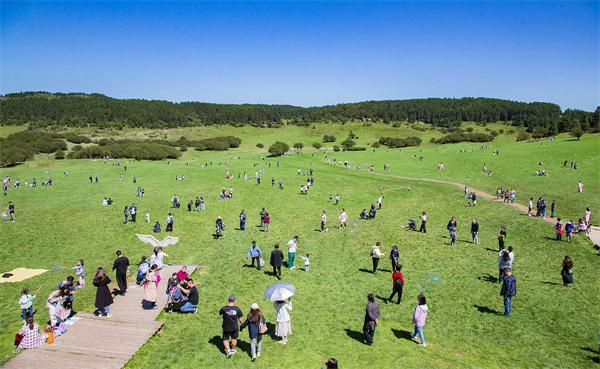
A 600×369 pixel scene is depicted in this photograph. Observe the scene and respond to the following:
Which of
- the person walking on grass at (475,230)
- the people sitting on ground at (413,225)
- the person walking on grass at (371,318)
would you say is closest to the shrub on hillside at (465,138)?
the people sitting on ground at (413,225)

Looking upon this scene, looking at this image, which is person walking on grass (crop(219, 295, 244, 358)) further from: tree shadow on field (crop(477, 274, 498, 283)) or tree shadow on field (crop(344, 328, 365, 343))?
tree shadow on field (crop(477, 274, 498, 283))

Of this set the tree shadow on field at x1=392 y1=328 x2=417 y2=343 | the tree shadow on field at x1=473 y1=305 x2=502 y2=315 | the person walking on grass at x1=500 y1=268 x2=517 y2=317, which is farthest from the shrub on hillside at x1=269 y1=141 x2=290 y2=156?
the tree shadow on field at x1=392 y1=328 x2=417 y2=343

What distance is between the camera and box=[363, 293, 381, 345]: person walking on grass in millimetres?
12853

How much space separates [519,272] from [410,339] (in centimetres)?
1172

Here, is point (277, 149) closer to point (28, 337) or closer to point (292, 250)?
point (292, 250)

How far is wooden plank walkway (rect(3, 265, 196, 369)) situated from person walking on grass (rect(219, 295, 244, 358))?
3148 millimetres

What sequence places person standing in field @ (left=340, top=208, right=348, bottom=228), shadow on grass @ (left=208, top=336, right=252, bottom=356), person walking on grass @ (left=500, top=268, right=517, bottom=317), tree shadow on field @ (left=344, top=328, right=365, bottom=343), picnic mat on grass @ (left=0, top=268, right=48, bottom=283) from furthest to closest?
person standing in field @ (left=340, top=208, right=348, bottom=228)
picnic mat on grass @ (left=0, top=268, right=48, bottom=283)
person walking on grass @ (left=500, top=268, right=517, bottom=317)
tree shadow on field @ (left=344, top=328, right=365, bottom=343)
shadow on grass @ (left=208, top=336, right=252, bottom=356)

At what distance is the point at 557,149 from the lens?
73.4m

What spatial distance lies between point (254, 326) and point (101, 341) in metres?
5.71

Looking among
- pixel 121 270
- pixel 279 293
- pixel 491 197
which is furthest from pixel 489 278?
pixel 491 197

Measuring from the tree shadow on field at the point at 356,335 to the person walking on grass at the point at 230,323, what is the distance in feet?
14.5

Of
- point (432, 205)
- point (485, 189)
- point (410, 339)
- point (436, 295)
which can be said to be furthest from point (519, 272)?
point (485, 189)

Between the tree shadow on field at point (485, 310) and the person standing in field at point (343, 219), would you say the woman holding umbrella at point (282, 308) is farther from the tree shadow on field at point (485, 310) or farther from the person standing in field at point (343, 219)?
the person standing in field at point (343, 219)

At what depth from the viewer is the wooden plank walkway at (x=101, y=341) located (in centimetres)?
1188
